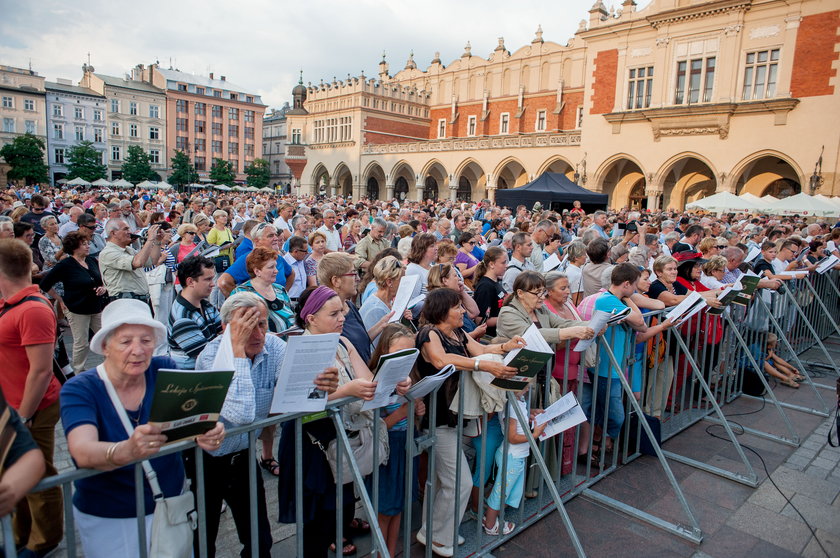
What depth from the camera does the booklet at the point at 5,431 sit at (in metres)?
1.43

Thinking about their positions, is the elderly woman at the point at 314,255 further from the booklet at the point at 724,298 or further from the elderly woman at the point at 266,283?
the booklet at the point at 724,298

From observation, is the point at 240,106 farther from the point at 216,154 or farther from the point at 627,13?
the point at 627,13

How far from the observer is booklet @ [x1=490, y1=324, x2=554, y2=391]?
9.25 feet

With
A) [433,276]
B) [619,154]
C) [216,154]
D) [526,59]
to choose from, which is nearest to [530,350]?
[433,276]

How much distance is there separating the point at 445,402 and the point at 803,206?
1877 cm

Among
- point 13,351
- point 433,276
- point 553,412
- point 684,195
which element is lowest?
point 553,412

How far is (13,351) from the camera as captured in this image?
9.61 feet

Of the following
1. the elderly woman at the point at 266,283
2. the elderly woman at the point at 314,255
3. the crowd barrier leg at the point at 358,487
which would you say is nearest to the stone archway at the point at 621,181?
the elderly woman at the point at 314,255

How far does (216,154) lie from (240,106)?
7.73 metres

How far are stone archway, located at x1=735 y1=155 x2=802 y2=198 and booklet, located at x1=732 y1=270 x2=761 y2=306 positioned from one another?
71.1 ft

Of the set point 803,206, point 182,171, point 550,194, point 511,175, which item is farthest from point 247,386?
point 182,171

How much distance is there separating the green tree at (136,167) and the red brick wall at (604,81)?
4945 cm

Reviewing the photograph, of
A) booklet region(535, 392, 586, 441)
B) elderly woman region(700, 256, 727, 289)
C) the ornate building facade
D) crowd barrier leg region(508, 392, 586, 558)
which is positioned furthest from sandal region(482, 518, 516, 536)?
the ornate building facade

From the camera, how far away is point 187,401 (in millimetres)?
1765
